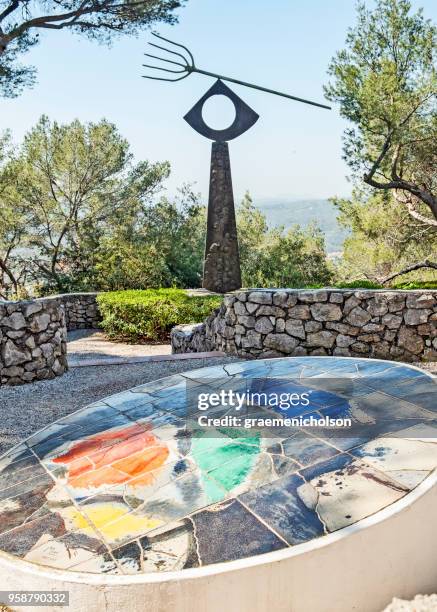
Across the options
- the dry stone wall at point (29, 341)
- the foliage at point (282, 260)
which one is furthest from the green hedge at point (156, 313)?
the foliage at point (282, 260)

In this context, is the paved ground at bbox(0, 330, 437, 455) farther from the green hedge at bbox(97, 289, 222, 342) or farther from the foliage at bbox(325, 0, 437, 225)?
the foliage at bbox(325, 0, 437, 225)

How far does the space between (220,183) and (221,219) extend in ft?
2.09

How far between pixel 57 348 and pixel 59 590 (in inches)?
166

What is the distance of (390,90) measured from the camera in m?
9.20

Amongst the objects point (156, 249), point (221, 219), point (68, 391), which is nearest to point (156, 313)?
point (221, 219)

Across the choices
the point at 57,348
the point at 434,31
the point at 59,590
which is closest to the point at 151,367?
the point at 57,348

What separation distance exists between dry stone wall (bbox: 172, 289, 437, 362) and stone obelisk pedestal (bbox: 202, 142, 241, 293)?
Answer: 8.98ft

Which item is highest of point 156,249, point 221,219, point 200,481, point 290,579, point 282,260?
point 221,219

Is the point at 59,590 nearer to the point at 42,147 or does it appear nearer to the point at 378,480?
the point at 378,480

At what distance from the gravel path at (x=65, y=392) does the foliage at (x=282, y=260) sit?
28.4 ft

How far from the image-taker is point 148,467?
209 cm

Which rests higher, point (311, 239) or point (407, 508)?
point (311, 239)

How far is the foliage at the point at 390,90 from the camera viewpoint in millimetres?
9305

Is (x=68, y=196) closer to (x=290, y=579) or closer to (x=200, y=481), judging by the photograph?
(x=200, y=481)
